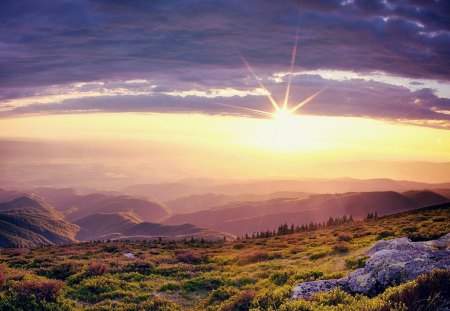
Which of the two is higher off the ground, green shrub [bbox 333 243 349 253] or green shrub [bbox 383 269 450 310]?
green shrub [bbox 383 269 450 310]

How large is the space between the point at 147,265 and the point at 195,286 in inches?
306

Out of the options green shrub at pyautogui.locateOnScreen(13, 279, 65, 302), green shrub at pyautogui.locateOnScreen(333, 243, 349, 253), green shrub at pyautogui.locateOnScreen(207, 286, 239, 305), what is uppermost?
green shrub at pyautogui.locateOnScreen(13, 279, 65, 302)

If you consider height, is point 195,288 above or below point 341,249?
below

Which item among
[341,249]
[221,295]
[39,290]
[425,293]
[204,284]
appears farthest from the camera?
[341,249]

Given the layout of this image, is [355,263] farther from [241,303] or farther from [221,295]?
[241,303]

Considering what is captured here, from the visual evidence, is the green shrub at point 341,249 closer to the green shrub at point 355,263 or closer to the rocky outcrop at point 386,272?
the green shrub at point 355,263

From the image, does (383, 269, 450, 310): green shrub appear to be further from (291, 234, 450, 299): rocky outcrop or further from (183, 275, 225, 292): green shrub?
(183, 275, 225, 292): green shrub

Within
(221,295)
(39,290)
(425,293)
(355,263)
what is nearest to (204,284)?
(221,295)

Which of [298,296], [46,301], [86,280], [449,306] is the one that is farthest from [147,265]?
[449,306]

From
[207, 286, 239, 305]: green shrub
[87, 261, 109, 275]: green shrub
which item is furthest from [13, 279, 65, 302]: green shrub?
[207, 286, 239, 305]: green shrub

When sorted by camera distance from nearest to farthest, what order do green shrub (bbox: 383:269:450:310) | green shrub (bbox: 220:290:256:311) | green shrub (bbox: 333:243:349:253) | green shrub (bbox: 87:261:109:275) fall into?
green shrub (bbox: 383:269:450:310) → green shrub (bbox: 220:290:256:311) → green shrub (bbox: 87:261:109:275) → green shrub (bbox: 333:243:349:253)

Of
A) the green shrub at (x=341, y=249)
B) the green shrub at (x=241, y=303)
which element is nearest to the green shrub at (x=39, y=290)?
the green shrub at (x=241, y=303)

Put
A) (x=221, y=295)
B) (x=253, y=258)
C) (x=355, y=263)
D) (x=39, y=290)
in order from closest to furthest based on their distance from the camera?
(x=39, y=290), (x=221, y=295), (x=355, y=263), (x=253, y=258)

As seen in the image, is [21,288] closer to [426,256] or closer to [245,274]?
[245,274]
